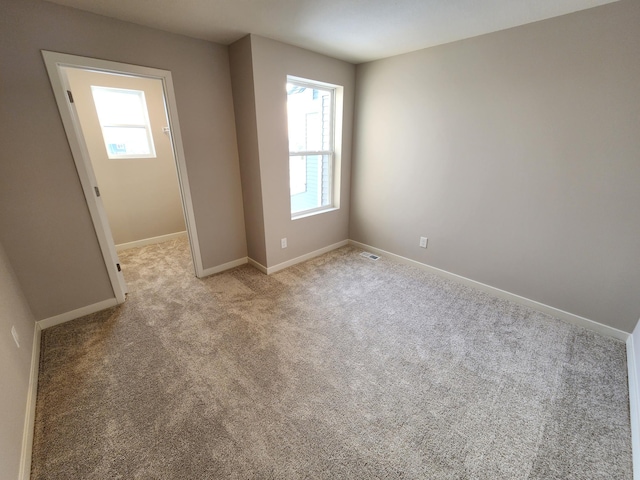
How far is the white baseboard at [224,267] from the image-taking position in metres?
3.12

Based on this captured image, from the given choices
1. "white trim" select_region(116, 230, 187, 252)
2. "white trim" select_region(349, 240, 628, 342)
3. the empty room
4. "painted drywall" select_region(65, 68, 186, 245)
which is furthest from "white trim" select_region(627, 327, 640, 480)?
"white trim" select_region(116, 230, 187, 252)

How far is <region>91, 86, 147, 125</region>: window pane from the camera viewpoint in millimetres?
3410

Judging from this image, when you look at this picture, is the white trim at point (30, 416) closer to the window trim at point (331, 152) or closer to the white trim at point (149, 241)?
the white trim at point (149, 241)

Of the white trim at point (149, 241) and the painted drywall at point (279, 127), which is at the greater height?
the painted drywall at point (279, 127)

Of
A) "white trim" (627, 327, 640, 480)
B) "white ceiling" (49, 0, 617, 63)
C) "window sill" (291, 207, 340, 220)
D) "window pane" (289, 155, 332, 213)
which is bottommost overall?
"white trim" (627, 327, 640, 480)

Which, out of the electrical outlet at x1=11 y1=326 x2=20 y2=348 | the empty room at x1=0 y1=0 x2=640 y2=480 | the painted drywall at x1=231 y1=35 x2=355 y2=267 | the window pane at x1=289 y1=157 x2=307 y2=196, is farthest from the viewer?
the window pane at x1=289 y1=157 x2=307 y2=196

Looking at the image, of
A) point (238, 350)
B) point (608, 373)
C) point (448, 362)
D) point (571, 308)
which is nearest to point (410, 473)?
point (448, 362)

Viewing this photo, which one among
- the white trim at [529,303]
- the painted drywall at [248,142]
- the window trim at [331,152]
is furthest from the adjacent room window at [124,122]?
the white trim at [529,303]

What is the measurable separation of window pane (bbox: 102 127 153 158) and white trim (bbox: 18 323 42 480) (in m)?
2.54

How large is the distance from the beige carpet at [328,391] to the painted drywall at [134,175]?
1.62 m

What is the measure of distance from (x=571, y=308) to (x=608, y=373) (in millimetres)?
631

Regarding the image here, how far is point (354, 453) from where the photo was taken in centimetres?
133

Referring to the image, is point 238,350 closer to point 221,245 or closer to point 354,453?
point 354,453

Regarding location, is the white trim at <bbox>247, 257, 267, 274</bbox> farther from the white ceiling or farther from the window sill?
the white ceiling
